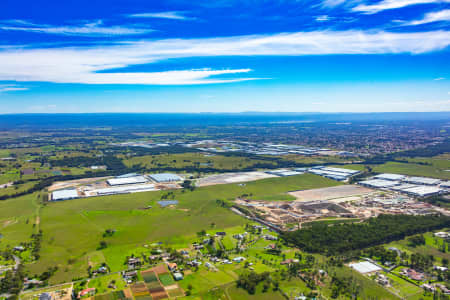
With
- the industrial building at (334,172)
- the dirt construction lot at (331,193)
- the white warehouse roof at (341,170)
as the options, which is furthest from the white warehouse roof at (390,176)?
the dirt construction lot at (331,193)

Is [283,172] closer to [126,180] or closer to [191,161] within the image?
[191,161]

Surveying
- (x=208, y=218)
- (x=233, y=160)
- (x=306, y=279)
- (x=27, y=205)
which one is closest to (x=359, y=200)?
(x=208, y=218)

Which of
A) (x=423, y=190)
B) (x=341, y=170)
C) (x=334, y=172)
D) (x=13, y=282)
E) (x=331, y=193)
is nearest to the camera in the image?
(x=13, y=282)

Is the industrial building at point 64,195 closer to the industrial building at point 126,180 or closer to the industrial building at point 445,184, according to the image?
the industrial building at point 126,180

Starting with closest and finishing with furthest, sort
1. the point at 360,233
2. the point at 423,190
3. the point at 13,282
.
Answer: the point at 13,282
the point at 360,233
the point at 423,190

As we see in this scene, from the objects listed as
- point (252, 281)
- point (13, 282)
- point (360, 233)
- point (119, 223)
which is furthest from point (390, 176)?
point (13, 282)

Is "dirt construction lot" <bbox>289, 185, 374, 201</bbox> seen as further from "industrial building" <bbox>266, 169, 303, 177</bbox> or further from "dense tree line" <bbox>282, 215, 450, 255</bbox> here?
"industrial building" <bbox>266, 169, 303, 177</bbox>

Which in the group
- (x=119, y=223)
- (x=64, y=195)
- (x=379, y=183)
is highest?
(x=379, y=183)
